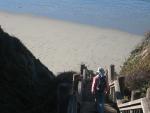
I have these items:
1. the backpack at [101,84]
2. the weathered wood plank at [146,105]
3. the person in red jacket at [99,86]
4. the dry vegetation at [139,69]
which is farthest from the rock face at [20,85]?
the weathered wood plank at [146,105]

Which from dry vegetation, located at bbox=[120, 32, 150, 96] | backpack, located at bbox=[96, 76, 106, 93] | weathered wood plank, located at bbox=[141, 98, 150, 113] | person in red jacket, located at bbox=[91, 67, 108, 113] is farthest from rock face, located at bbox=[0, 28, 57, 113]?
weathered wood plank, located at bbox=[141, 98, 150, 113]

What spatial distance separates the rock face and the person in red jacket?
1467mm

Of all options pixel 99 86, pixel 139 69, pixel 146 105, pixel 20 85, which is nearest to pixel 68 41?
pixel 139 69

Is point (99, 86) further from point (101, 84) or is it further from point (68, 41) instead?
point (68, 41)

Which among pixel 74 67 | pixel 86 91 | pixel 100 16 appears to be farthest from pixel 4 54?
pixel 100 16

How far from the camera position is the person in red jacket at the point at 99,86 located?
14234mm

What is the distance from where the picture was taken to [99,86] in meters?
14.4

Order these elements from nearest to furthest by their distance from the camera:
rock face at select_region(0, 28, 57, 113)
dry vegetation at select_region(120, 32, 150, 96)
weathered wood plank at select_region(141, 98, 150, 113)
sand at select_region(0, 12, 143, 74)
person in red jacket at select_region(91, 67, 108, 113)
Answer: weathered wood plank at select_region(141, 98, 150, 113) < person in red jacket at select_region(91, 67, 108, 113) < rock face at select_region(0, 28, 57, 113) < dry vegetation at select_region(120, 32, 150, 96) < sand at select_region(0, 12, 143, 74)

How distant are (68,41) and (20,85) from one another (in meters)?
16.9

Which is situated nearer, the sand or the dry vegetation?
the dry vegetation

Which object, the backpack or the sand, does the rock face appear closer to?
the backpack

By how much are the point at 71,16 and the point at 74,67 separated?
1410 centimetres

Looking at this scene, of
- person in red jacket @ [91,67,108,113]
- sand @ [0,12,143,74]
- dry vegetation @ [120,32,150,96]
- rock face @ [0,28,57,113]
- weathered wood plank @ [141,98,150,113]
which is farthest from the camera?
sand @ [0,12,143,74]

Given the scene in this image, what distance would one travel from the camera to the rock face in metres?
14.6
